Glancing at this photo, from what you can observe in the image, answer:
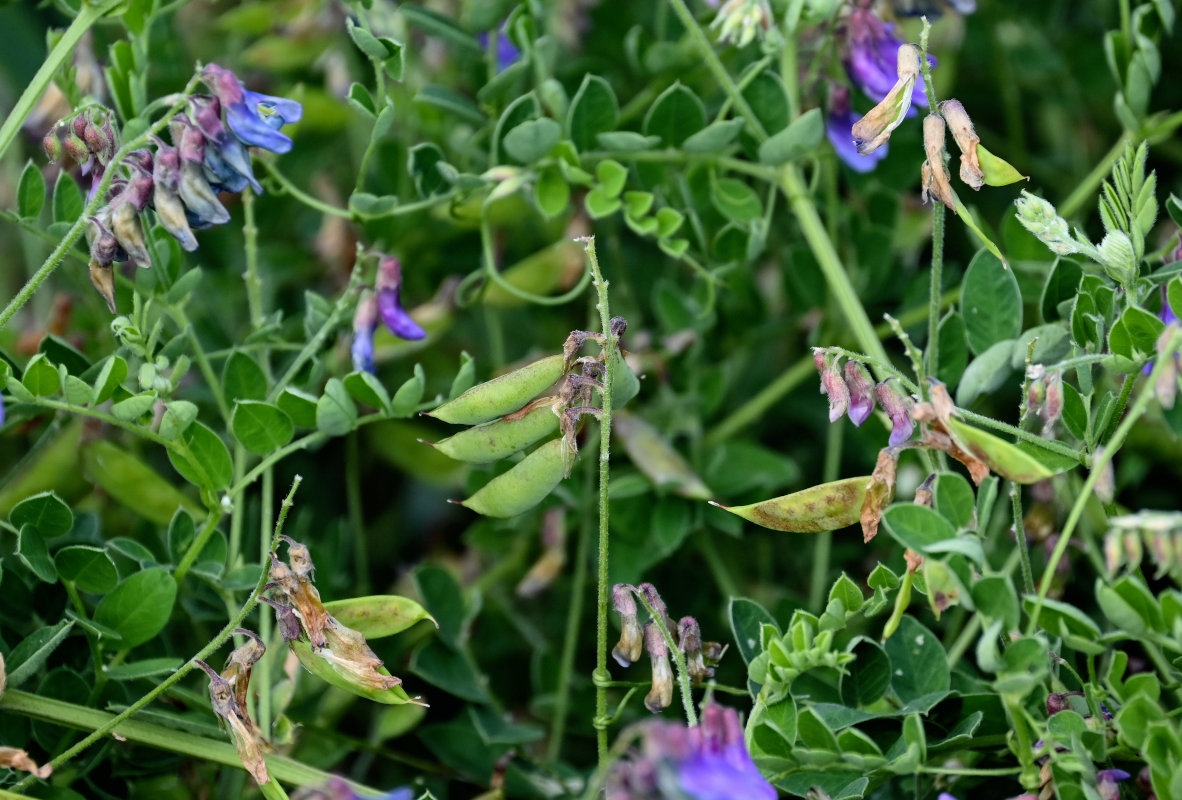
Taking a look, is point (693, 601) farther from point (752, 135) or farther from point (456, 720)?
point (752, 135)

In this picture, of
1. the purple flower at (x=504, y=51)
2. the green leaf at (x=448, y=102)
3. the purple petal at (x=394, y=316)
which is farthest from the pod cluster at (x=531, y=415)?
the purple flower at (x=504, y=51)

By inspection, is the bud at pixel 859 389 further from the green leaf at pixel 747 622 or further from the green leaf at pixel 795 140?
the green leaf at pixel 795 140

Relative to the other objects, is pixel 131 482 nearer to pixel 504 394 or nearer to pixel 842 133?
pixel 504 394

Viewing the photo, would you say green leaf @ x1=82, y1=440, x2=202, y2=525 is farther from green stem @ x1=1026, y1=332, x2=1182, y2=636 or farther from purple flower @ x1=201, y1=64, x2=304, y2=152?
green stem @ x1=1026, y1=332, x2=1182, y2=636

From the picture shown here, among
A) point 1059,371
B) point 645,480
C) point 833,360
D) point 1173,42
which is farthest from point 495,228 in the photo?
point 1173,42

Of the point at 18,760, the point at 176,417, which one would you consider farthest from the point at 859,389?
the point at 18,760

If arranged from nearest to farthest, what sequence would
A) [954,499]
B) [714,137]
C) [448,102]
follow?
Result: [954,499], [714,137], [448,102]
